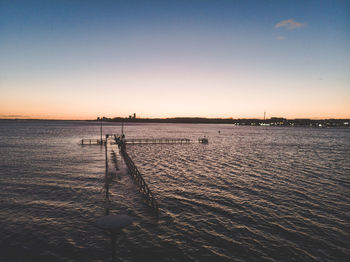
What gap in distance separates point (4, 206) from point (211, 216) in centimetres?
2059

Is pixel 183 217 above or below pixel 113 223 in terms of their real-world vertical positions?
below

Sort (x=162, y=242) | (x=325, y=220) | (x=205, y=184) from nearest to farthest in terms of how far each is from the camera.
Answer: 1. (x=162, y=242)
2. (x=325, y=220)
3. (x=205, y=184)

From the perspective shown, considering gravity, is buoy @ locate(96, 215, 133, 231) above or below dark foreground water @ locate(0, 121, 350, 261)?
above

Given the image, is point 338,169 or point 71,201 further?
point 338,169

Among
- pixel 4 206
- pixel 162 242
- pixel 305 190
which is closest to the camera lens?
pixel 162 242

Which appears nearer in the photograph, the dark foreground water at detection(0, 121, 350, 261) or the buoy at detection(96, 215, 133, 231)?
the buoy at detection(96, 215, 133, 231)

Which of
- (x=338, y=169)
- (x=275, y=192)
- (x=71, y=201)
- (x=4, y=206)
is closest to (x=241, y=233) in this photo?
(x=275, y=192)

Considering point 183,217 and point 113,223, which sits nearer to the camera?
point 113,223

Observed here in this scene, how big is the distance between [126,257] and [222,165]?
1276 inches

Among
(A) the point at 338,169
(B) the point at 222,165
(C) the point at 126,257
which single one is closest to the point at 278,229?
(C) the point at 126,257

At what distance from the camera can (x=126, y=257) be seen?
13.8 metres

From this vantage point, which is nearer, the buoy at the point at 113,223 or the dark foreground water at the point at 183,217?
the buoy at the point at 113,223

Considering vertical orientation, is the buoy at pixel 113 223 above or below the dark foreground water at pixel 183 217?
above

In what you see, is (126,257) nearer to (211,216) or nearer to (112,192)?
(211,216)
